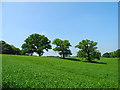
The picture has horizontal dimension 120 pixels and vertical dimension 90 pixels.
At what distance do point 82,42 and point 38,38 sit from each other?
29.8 metres

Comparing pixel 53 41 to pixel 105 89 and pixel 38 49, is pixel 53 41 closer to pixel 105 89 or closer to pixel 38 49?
pixel 38 49

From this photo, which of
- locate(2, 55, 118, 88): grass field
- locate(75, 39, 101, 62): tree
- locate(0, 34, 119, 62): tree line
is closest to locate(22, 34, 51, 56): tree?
locate(0, 34, 119, 62): tree line

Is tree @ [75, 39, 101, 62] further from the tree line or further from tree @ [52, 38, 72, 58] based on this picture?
tree @ [52, 38, 72, 58]

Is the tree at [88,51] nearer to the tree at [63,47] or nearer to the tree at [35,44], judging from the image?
the tree at [63,47]

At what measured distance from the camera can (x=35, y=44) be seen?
79.9 meters

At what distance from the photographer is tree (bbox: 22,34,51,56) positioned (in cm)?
7875

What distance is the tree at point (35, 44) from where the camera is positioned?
78750mm

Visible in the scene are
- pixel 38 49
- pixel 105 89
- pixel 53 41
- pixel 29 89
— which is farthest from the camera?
pixel 53 41

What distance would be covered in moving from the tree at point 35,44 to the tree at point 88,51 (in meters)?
22.5

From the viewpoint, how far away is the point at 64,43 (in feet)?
253

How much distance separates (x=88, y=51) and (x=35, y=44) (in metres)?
34.7

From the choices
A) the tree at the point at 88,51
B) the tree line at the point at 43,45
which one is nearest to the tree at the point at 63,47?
the tree line at the point at 43,45

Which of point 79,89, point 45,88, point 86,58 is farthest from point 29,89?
point 86,58

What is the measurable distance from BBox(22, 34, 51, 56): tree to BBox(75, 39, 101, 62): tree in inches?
886
